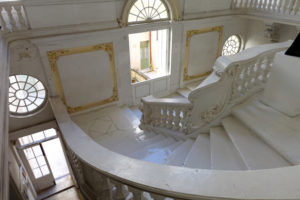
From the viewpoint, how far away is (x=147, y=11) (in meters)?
6.08

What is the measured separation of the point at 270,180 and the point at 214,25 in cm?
707

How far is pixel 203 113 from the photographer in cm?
354

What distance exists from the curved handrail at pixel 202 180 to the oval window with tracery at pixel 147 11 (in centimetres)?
519

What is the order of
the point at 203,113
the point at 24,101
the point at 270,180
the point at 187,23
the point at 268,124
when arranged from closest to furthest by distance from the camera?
the point at 270,180
the point at 268,124
the point at 203,113
the point at 24,101
the point at 187,23

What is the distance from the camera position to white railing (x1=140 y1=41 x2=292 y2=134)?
313cm

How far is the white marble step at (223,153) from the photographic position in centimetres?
260

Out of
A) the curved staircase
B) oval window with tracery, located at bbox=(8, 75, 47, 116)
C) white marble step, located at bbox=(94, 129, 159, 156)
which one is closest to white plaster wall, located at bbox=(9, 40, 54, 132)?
oval window with tracery, located at bbox=(8, 75, 47, 116)

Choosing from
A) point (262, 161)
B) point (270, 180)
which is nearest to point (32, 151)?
point (262, 161)

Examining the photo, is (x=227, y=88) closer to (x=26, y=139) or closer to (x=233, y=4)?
(x=233, y=4)

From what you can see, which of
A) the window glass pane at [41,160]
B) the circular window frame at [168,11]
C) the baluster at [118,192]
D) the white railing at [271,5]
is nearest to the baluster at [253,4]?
the white railing at [271,5]

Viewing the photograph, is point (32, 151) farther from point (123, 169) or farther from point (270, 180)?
point (270, 180)

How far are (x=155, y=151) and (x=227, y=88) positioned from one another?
70.4 inches

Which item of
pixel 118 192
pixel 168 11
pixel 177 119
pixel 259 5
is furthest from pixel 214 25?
pixel 118 192

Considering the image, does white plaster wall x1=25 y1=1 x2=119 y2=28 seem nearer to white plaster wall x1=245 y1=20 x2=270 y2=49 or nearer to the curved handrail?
the curved handrail
